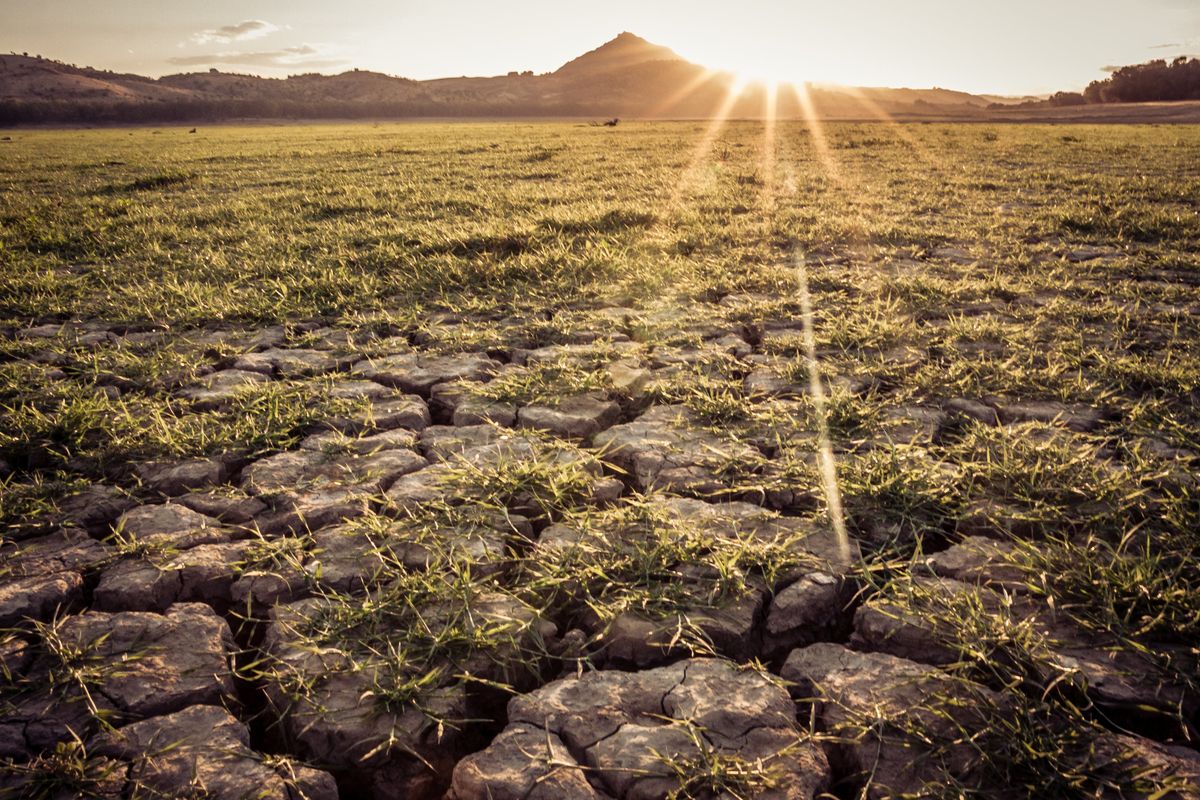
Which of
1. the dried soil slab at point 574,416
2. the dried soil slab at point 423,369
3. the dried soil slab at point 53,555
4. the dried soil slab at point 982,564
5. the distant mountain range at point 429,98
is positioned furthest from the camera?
the distant mountain range at point 429,98

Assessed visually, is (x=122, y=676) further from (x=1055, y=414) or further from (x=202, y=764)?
(x=1055, y=414)

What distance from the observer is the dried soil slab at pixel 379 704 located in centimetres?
106

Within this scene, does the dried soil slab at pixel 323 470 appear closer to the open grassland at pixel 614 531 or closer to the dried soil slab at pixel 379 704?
the open grassland at pixel 614 531

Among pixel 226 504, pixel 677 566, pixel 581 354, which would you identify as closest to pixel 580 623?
pixel 677 566

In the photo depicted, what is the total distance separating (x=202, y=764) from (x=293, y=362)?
1956 millimetres

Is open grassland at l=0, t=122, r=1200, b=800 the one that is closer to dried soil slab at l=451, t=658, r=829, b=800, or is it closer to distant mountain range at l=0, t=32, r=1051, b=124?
dried soil slab at l=451, t=658, r=829, b=800

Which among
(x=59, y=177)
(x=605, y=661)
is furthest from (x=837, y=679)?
(x=59, y=177)

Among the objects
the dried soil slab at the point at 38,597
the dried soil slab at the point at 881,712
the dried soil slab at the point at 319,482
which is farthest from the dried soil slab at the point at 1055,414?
the dried soil slab at the point at 38,597

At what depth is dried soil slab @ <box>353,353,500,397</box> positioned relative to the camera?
250cm

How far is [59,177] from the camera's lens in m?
10.0

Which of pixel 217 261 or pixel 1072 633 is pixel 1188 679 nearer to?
pixel 1072 633

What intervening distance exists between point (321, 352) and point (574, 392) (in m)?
1.25

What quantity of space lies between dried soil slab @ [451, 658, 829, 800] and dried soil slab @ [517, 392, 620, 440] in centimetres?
99

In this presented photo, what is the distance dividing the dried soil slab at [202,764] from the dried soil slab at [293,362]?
1713 millimetres
